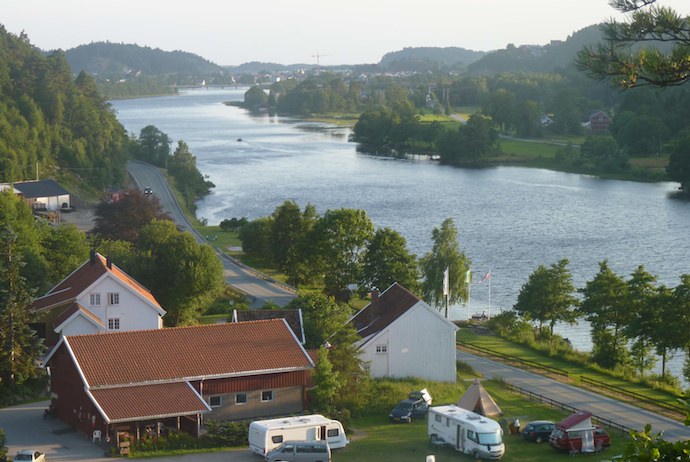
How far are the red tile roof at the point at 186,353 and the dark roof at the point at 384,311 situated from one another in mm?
2645

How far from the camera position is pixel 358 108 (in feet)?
528

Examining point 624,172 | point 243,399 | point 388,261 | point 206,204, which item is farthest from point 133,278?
point 624,172

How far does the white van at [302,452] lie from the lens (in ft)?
57.2

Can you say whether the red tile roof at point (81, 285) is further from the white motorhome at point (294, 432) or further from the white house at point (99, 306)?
the white motorhome at point (294, 432)

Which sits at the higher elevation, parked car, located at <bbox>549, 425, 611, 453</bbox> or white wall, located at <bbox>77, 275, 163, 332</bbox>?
white wall, located at <bbox>77, 275, 163, 332</bbox>

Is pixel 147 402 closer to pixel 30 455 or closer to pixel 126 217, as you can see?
pixel 30 455

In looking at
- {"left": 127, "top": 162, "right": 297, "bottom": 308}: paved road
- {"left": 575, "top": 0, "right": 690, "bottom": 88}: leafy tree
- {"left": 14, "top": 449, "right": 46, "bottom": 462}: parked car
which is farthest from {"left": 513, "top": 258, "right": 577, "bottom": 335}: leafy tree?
{"left": 575, "top": 0, "right": 690, "bottom": 88}: leafy tree

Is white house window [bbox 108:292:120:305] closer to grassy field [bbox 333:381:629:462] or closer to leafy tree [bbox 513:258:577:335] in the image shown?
grassy field [bbox 333:381:629:462]

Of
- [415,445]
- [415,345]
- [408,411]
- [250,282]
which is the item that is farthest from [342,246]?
[415,445]

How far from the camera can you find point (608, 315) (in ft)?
95.7

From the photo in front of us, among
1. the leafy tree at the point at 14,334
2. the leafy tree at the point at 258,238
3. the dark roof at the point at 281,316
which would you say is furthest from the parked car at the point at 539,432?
the leafy tree at the point at 258,238

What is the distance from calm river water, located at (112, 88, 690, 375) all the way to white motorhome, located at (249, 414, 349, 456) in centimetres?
1391

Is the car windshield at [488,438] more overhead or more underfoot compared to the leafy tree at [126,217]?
more underfoot

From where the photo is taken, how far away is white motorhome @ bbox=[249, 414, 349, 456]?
1786cm
